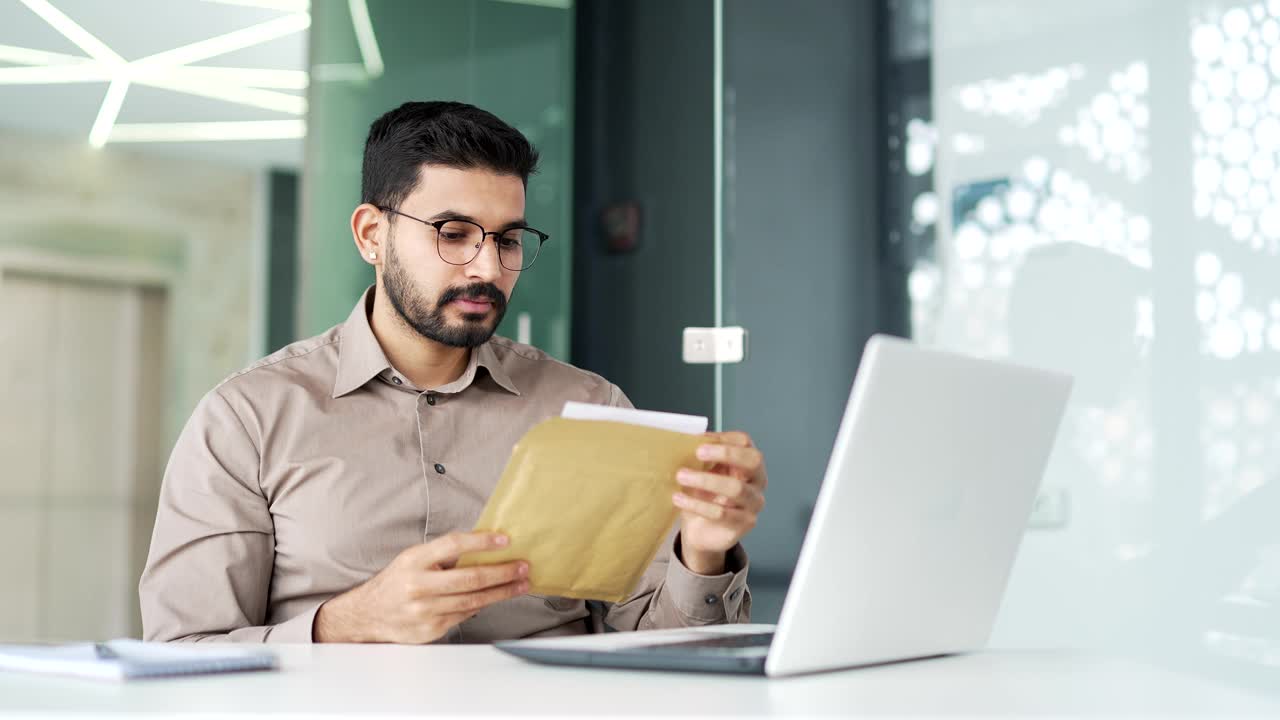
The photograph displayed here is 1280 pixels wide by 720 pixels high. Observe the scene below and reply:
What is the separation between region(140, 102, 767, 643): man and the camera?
1.55 metres

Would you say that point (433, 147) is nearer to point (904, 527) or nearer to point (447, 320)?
point (447, 320)

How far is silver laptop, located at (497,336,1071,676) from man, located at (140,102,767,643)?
275 mm

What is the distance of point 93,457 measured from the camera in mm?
2846

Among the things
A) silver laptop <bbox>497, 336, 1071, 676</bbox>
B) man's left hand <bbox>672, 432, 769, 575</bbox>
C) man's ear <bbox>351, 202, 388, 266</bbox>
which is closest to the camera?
silver laptop <bbox>497, 336, 1071, 676</bbox>

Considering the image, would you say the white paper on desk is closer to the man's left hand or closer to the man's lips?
the man's left hand

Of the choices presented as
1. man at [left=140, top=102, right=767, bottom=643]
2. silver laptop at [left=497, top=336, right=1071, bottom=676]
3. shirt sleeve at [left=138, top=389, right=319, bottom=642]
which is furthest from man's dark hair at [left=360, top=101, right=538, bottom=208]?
silver laptop at [left=497, top=336, right=1071, bottom=676]

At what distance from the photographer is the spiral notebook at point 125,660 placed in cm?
94

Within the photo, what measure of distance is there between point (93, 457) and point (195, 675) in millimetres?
2091

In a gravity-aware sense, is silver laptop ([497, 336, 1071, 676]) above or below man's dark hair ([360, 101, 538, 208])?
below

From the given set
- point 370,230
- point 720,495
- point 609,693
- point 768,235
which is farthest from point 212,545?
point 768,235

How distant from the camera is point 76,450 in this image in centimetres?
282

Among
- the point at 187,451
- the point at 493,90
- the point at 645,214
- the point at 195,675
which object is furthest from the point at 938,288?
the point at 195,675

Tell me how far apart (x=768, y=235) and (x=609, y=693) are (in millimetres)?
2354

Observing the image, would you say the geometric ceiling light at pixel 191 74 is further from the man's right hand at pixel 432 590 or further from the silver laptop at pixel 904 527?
the silver laptop at pixel 904 527
